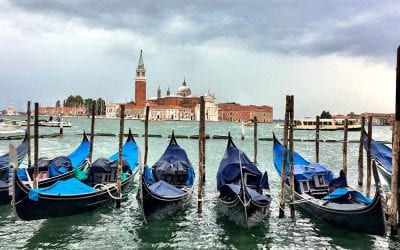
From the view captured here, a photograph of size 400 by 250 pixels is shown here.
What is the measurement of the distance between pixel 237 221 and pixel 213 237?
2.21 feet

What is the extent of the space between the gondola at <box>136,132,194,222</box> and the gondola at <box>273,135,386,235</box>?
247cm

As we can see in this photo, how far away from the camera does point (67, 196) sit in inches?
317

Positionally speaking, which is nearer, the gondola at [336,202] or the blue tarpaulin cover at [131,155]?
the gondola at [336,202]

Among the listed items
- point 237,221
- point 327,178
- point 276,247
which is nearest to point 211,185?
point 327,178

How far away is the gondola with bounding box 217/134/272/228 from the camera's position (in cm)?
773

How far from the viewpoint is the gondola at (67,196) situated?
7461 millimetres

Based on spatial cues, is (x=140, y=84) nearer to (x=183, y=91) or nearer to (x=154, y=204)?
(x=183, y=91)

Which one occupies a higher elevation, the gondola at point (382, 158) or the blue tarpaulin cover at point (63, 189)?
the gondola at point (382, 158)

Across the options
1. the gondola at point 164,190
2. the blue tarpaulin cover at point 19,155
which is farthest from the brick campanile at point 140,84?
the gondola at point 164,190

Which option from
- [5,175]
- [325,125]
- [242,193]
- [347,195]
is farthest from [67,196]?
[325,125]

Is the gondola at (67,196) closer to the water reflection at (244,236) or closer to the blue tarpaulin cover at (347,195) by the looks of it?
the water reflection at (244,236)

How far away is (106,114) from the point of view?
12612 cm

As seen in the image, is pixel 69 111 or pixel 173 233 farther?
pixel 69 111

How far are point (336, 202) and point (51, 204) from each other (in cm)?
542
